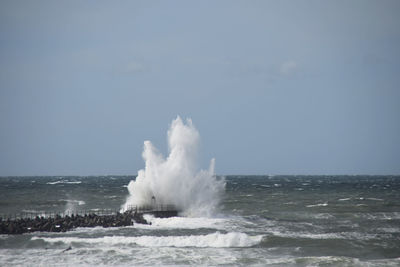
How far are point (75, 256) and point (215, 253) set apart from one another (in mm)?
7271

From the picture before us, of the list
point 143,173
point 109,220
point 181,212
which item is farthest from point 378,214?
point 109,220

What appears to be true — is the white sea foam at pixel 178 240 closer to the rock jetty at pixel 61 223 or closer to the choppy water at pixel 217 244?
the choppy water at pixel 217 244

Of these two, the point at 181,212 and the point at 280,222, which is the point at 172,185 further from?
the point at 280,222

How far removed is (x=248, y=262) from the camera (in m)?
28.9

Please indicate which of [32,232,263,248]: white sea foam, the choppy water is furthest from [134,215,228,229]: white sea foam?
[32,232,263,248]: white sea foam

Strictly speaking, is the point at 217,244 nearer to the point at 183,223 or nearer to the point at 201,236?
the point at 201,236

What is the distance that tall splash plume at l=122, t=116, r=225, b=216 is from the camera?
180 feet

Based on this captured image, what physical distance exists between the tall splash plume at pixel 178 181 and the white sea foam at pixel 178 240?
60.5 ft

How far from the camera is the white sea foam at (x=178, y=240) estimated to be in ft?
112

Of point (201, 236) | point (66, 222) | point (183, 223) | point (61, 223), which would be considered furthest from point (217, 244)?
point (66, 222)

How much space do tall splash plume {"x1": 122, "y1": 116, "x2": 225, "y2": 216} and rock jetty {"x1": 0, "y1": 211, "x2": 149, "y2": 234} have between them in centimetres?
796

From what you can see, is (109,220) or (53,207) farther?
(53,207)

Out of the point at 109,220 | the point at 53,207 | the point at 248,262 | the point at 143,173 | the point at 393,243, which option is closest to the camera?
the point at 248,262

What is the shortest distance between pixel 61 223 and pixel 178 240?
11.0 metres
